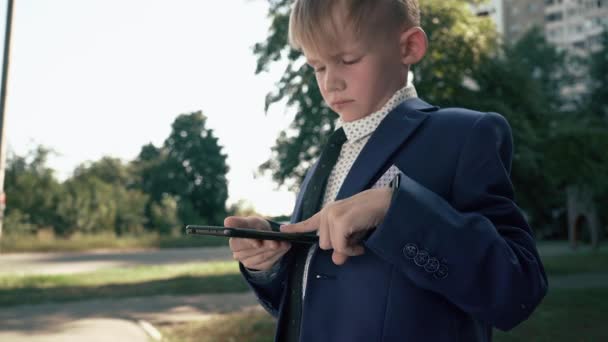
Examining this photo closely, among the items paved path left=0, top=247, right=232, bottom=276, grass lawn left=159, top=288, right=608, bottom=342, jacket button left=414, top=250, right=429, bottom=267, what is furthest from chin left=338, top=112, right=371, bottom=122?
paved path left=0, top=247, right=232, bottom=276

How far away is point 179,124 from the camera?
10.3 meters

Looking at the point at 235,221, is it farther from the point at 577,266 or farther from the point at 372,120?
the point at 577,266

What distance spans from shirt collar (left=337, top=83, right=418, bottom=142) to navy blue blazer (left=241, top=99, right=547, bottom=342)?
3 cm

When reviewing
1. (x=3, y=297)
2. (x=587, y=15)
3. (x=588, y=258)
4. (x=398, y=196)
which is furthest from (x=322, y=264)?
(x=587, y=15)

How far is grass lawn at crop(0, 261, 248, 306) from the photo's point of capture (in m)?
9.08

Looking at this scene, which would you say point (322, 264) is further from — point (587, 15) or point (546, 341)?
point (587, 15)

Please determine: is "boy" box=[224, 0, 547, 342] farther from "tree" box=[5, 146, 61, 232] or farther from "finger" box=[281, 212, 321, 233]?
"tree" box=[5, 146, 61, 232]

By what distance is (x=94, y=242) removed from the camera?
20.4 m

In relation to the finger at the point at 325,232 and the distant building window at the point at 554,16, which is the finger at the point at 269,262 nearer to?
the finger at the point at 325,232

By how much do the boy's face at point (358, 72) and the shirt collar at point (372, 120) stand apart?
11 mm

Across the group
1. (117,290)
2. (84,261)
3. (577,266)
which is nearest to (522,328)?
(117,290)

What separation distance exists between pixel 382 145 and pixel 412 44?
0.23 metres

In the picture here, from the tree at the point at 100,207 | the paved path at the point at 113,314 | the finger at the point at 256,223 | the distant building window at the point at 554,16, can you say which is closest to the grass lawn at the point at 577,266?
the paved path at the point at 113,314

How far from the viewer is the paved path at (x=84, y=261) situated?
45.0ft
